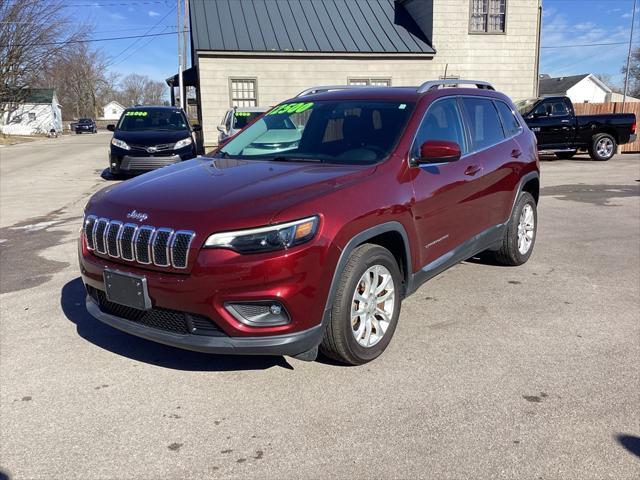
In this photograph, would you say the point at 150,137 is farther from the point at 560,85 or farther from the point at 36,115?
the point at 560,85

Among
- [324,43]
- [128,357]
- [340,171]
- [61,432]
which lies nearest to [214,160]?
[340,171]

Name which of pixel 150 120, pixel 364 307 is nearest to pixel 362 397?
pixel 364 307

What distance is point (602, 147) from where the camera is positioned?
1794 centimetres

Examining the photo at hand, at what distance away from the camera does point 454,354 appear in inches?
152

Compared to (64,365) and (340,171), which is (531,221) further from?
(64,365)

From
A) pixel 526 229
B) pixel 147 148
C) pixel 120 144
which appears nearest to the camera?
pixel 526 229

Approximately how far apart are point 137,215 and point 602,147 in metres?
18.1

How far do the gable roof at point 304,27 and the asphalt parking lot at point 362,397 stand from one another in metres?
17.2

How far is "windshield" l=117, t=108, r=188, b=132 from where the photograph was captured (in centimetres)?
1362

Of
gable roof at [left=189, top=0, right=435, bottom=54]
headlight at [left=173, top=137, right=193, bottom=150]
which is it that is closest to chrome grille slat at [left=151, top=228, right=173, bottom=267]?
headlight at [left=173, top=137, right=193, bottom=150]

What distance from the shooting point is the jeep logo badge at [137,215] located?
10.6ft

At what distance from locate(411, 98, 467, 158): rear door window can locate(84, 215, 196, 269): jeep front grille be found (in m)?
1.85

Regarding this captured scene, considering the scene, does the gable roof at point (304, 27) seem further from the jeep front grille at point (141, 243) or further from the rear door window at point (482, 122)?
the jeep front grille at point (141, 243)

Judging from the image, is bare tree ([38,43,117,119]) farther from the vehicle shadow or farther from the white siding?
the vehicle shadow
